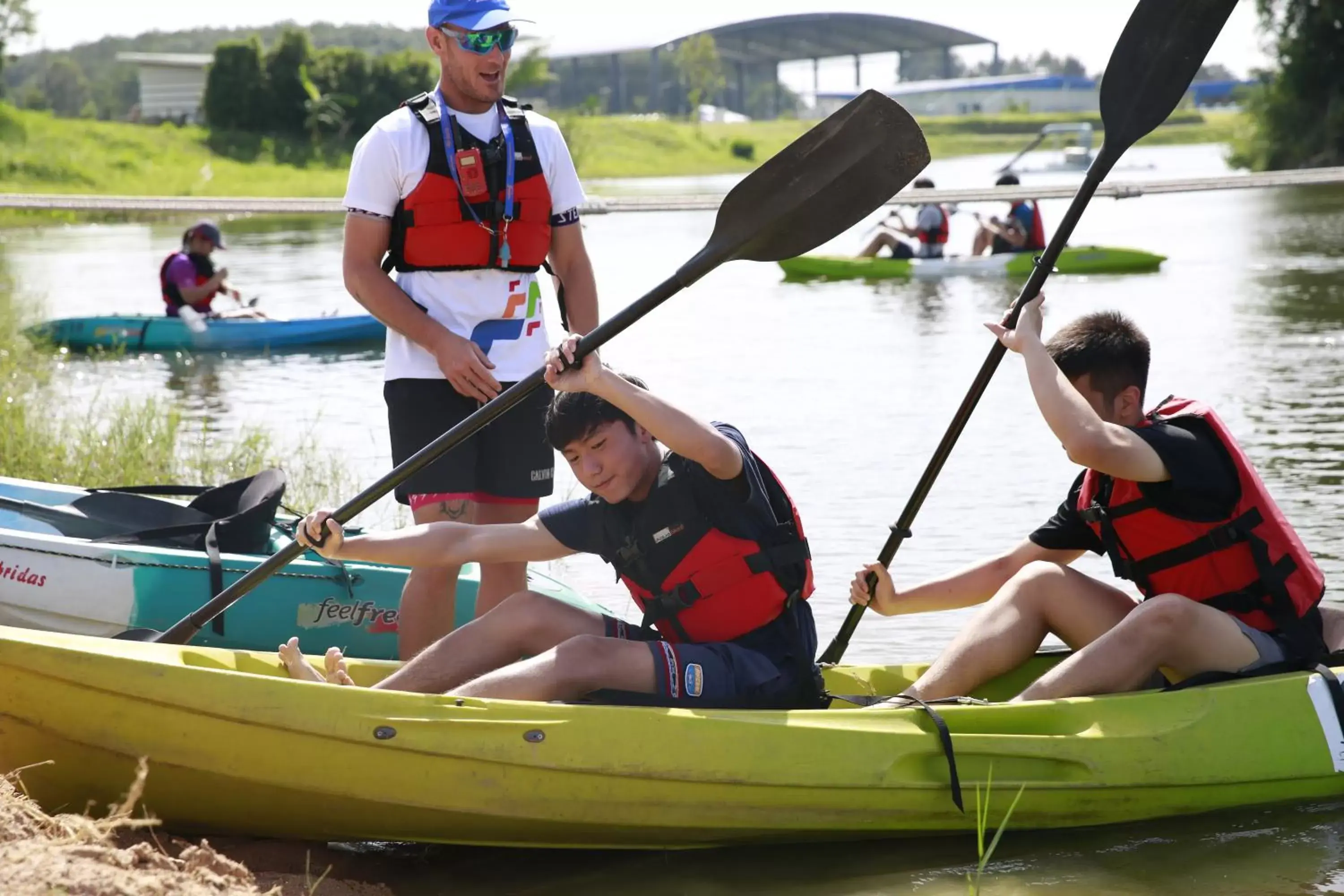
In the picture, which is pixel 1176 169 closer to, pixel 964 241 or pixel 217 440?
pixel 964 241

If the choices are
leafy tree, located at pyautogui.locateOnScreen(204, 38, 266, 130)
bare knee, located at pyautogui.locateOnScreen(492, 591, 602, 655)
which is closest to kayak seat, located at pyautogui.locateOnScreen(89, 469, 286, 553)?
bare knee, located at pyautogui.locateOnScreen(492, 591, 602, 655)

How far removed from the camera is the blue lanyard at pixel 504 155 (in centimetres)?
389

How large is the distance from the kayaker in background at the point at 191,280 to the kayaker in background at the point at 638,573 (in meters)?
8.82

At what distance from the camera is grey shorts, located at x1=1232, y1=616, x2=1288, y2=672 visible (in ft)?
12.5

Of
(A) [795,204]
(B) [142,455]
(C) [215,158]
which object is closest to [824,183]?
(A) [795,204]

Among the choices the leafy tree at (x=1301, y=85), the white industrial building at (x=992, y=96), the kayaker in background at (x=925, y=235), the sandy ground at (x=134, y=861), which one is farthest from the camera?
the white industrial building at (x=992, y=96)

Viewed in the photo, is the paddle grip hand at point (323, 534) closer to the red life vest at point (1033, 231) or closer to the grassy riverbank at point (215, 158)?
the red life vest at point (1033, 231)

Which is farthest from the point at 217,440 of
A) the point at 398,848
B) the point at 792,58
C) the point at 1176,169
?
the point at 792,58

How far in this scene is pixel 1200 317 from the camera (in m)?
13.2

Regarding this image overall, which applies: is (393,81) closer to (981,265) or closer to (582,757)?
(981,265)

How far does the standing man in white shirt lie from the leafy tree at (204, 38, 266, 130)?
3974 cm

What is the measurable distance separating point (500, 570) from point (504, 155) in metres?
1.01

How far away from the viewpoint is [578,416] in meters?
3.40

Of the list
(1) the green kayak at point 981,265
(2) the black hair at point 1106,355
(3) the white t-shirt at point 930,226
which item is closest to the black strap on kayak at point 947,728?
(2) the black hair at point 1106,355
